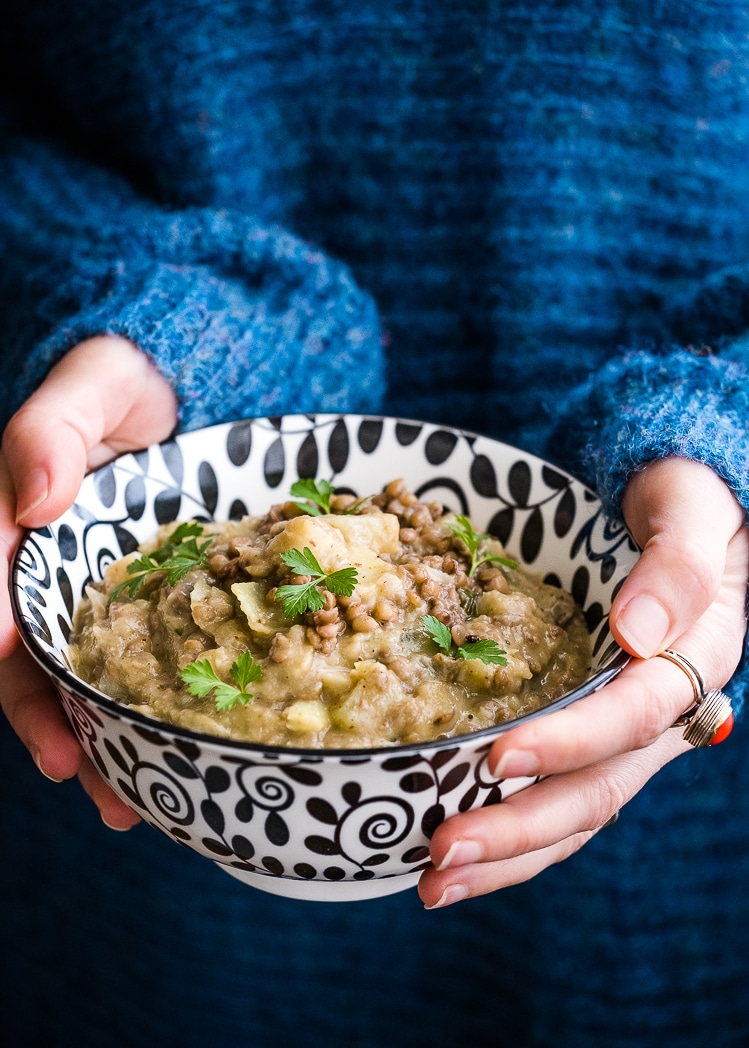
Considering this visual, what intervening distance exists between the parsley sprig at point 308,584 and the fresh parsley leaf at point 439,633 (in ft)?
0.41

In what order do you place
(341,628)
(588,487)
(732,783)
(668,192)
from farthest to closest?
(732,783), (668,192), (588,487), (341,628)

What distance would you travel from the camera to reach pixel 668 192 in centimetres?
193

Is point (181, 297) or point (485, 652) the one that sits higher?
point (181, 297)

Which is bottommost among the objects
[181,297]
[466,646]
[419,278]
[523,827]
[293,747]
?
[523,827]

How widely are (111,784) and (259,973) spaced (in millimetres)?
1370

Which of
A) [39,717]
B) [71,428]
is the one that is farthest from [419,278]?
[39,717]

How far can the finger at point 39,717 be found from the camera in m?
1.37

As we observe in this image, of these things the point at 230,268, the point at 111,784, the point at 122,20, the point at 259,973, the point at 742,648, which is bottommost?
the point at 259,973

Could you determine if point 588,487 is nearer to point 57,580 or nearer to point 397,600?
point 397,600

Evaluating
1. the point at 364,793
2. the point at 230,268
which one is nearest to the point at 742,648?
the point at 364,793

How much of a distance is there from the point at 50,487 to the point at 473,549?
68 centimetres

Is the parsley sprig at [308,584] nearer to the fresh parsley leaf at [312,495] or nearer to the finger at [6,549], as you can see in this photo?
the fresh parsley leaf at [312,495]

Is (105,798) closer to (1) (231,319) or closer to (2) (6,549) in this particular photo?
(2) (6,549)

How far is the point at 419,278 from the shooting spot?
2115 millimetres
